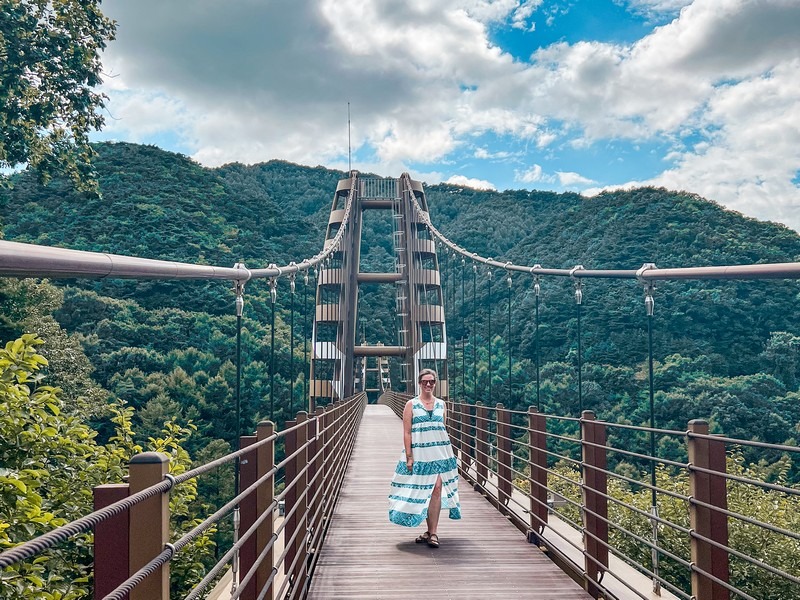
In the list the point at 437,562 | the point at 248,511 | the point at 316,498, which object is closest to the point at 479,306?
the point at 316,498

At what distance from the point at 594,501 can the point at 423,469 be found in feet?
5.27

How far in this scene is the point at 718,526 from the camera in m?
3.01

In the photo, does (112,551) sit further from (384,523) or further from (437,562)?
(384,523)

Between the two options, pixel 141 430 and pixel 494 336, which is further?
pixel 494 336

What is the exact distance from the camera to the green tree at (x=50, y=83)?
11.0m

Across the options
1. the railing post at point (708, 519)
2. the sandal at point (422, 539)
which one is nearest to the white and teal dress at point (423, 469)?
the sandal at point (422, 539)

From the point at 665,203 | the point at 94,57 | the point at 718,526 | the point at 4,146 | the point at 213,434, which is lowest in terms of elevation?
the point at 213,434

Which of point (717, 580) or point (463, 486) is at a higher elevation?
point (717, 580)

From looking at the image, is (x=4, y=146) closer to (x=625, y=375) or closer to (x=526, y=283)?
(x=625, y=375)

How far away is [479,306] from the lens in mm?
47844

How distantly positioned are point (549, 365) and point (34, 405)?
32.6 meters

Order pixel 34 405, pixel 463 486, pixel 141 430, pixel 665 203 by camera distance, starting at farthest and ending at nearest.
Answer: pixel 665 203
pixel 141 430
pixel 463 486
pixel 34 405

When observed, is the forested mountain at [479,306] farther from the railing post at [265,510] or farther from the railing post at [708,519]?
the railing post at [708,519]

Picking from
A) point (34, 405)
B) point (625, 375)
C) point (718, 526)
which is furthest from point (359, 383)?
point (718, 526)
